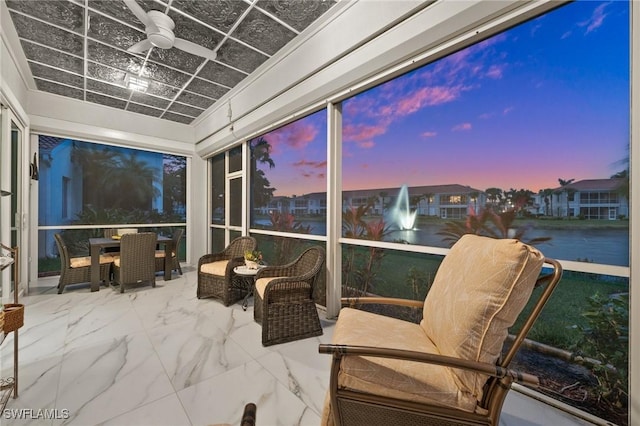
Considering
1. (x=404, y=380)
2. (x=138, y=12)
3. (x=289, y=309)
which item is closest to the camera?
(x=404, y=380)

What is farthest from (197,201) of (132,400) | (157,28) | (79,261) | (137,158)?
(132,400)

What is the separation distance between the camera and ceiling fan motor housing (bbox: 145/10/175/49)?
2509mm

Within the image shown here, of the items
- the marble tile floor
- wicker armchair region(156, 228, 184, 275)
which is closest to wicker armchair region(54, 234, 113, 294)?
wicker armchair region(156, 228, 184, 275)

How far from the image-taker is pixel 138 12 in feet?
7.38

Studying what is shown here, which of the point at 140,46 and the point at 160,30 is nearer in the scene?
the point at 160,30

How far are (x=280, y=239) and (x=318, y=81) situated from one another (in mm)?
2234

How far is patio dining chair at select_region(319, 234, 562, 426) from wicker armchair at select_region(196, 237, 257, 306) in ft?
7.89

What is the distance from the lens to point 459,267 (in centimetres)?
143

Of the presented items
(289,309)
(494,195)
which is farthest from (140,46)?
(494,195)

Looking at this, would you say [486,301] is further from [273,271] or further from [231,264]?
[231,264]

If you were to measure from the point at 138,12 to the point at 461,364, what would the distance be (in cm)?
340

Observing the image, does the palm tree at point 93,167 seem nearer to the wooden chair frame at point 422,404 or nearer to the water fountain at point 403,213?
the water fountain at point 403,213

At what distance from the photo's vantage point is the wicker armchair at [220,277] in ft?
11.0

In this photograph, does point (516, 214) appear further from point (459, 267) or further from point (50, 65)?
point (50, 65)
